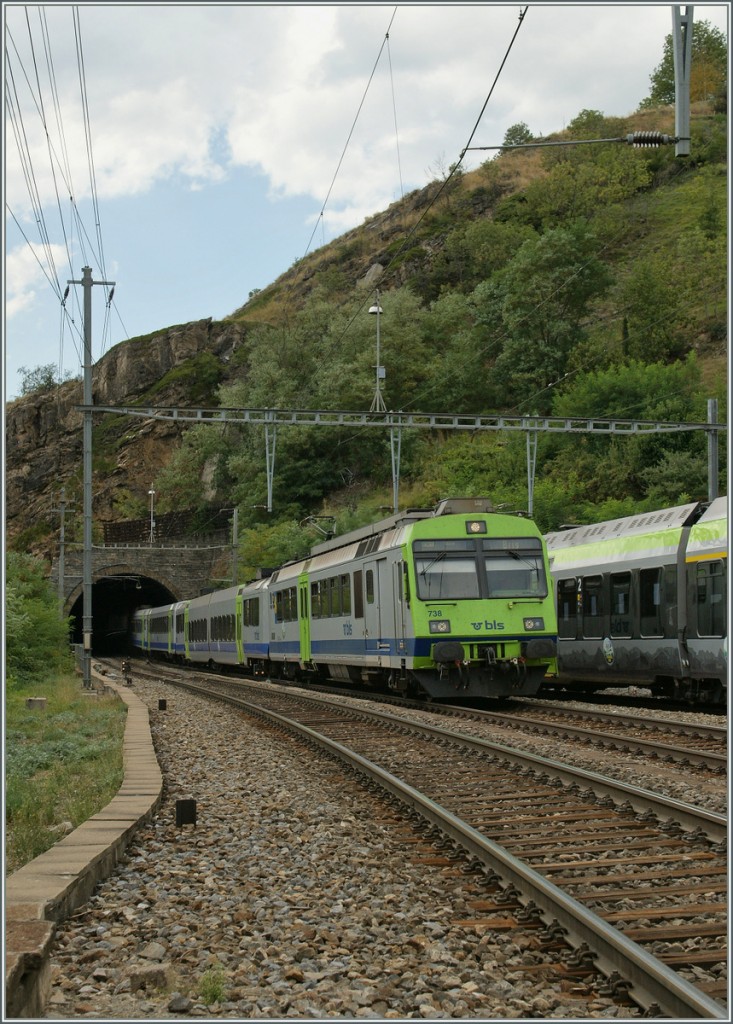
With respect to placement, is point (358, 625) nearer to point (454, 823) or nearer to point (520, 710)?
point (520, 710)

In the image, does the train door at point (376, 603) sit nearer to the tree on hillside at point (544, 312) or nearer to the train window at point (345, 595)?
the train window at point (345, 595)

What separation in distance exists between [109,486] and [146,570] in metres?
39.3

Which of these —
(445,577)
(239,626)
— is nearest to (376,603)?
(445,577)

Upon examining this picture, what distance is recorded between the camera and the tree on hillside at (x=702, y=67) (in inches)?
5108

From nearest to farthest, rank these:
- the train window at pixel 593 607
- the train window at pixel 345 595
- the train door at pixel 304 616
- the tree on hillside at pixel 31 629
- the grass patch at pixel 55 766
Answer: the grass patch at pixel 55 766, the train window at pixel 593 607, the train window at pixel 345 595, the train door at pixel 304 616, the tree on hillside at pixel 31 629

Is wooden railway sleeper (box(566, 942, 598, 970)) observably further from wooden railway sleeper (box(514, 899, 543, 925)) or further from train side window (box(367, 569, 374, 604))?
train side window (box(367, 569, 374, 604))

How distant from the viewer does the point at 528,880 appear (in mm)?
6262

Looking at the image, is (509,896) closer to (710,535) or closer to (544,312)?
(710,535)

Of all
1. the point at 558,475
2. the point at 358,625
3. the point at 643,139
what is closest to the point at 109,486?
the point at 558,475

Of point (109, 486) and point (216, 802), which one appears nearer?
point (216, 802)

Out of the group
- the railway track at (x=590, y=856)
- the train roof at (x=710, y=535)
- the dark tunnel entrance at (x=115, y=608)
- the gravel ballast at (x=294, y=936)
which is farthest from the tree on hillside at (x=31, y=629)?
the dark tunnel entrance at (x=115, y=608)

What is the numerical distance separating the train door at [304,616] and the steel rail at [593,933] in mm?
19775

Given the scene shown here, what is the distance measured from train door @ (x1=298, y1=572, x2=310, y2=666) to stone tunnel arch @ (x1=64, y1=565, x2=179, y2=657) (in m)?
55.8

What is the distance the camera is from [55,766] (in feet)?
43.4
